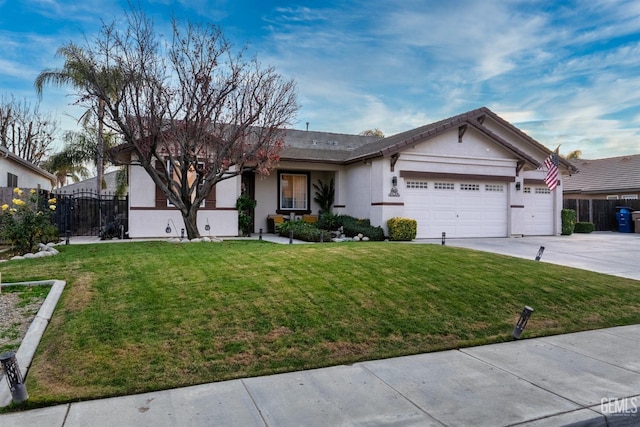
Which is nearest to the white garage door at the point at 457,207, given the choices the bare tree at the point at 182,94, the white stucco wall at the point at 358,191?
the white stucco wall at the point at 358,191

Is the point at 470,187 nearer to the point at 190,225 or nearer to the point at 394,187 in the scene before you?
the point at 394,187

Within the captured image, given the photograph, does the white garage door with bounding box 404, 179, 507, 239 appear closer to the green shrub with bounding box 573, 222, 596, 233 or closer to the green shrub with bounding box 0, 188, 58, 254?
the green shrub with bounding box 573, 222, 596, 233

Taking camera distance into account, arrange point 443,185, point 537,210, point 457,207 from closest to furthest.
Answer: point 443,185, point 457,207, point 537,210

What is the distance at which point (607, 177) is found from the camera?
28906mm

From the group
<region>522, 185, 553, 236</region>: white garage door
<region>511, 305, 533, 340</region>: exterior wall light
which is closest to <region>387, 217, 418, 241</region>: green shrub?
<region>522, 185, 553, 236</region>: white garage door

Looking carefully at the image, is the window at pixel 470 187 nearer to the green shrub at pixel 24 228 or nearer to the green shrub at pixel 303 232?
the green shrub at pixel 303 232

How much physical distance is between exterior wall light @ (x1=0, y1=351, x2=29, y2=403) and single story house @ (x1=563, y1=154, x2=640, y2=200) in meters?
31.6

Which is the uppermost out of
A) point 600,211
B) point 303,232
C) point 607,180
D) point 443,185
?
point 607,180

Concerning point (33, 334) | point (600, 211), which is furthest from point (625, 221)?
point (33, 334)

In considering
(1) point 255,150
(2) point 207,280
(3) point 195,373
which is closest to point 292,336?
(3) point 195,373

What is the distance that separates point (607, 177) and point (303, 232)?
25.7 m

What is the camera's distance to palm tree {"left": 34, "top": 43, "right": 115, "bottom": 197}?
12.7m

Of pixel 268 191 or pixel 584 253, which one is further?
pixel 268 191

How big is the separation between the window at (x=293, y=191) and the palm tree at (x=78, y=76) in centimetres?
754
